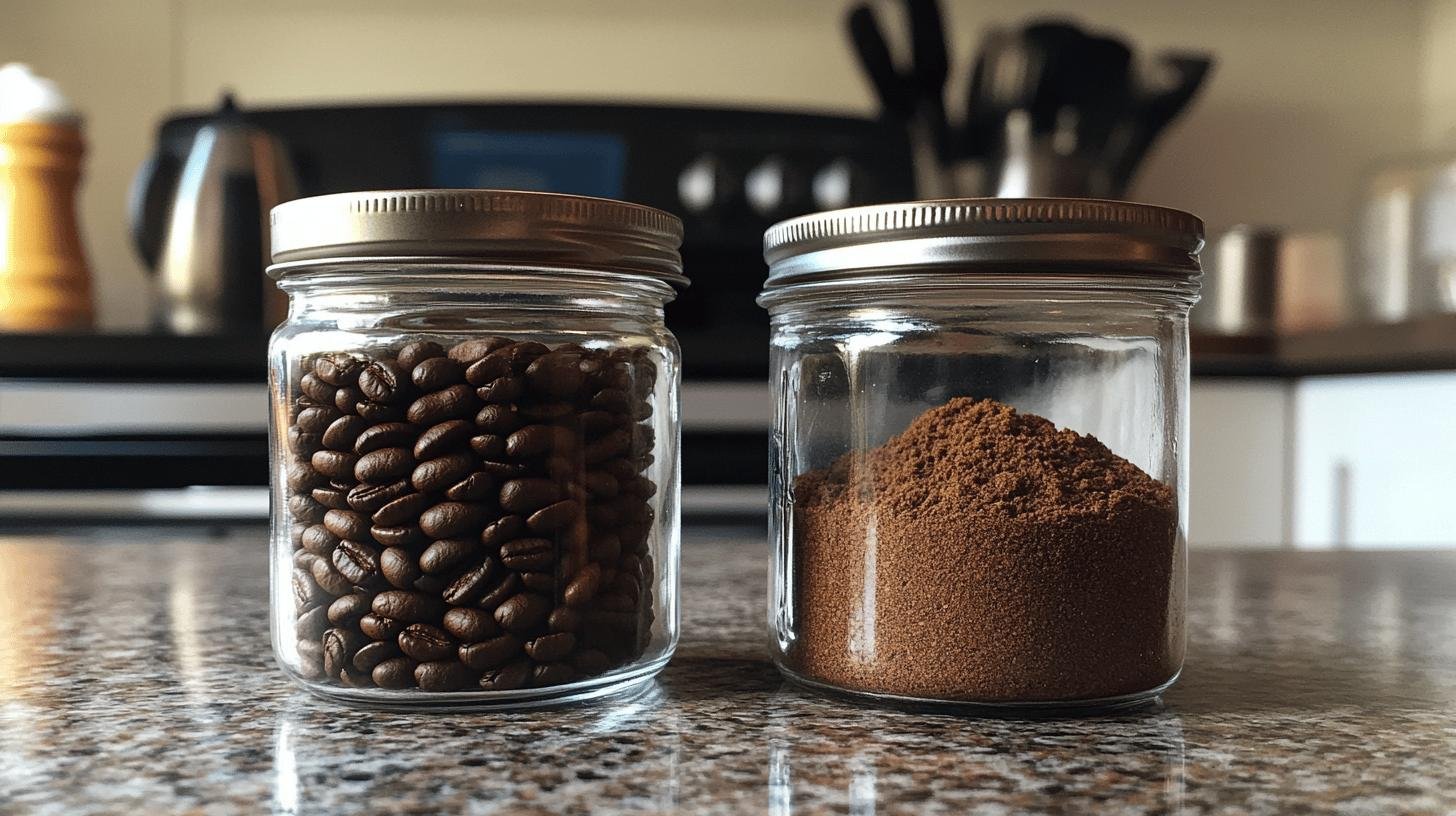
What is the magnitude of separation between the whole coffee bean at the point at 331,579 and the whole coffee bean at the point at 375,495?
0.02 meters

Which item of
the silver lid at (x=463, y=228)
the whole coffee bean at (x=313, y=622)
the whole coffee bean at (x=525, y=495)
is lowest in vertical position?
the whole coffee bean at (x=313, y=622)

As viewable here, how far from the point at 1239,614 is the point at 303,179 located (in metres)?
1.57

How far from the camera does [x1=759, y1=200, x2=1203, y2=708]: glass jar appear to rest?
409mm

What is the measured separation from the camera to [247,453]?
153 centimetres

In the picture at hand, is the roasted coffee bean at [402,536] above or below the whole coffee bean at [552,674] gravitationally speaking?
above

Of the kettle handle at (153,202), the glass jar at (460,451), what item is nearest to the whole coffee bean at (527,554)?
the glass jar at (460,451)

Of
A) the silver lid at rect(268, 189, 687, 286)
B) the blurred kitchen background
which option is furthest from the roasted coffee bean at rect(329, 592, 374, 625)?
the blurred kitchen background

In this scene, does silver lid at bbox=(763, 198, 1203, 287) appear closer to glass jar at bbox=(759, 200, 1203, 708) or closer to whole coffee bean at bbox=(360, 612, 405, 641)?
glass jar at bbox=(759, 200, 1203, 708)

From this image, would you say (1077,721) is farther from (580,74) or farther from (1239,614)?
(580,74)

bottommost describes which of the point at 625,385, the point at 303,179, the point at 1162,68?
the point at 625,385

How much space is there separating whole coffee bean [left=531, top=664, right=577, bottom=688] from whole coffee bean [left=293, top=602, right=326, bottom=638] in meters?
0.07

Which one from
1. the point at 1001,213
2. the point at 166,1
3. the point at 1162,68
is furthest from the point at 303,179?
the point at 1001,213

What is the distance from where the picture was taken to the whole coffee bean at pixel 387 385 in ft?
1.29

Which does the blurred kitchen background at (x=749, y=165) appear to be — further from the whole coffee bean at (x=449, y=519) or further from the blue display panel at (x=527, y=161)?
the whole coffee bean at (x=449, y=519)
